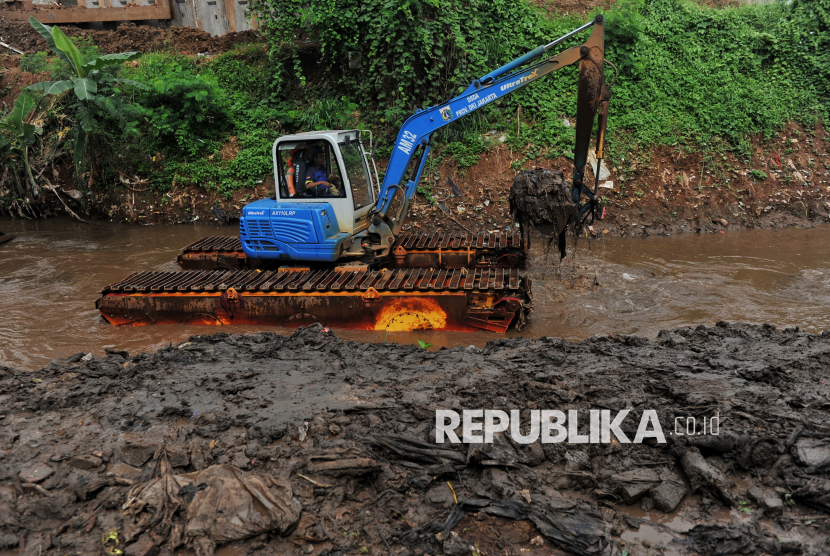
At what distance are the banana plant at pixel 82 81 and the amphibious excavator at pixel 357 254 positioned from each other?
585cm

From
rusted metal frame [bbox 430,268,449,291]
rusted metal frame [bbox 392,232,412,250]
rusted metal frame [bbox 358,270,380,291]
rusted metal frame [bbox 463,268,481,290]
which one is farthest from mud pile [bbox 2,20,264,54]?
rusted metal frame [bbox 463,268,481,290]

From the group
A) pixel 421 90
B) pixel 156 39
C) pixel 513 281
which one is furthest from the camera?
pixel 156 39

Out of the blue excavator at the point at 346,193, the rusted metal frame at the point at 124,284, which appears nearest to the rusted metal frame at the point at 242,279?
the blue excavator at the point at 346,193

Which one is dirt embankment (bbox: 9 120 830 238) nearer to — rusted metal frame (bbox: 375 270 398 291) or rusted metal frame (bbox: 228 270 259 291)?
rusted metal frame (bbox: 375 270 398 291)

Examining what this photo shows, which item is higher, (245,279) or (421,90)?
(421,90)

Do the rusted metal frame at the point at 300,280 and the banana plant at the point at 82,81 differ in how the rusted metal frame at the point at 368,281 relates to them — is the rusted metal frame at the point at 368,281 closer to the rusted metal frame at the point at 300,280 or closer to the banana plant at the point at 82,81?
the rusted metal frame at the point at 300,280

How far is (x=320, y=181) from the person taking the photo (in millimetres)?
7758

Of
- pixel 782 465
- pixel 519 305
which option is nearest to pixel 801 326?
pixel 519 305

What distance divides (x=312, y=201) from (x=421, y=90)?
19.1ft

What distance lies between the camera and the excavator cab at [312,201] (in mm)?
7621

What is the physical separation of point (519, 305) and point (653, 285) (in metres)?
2.70

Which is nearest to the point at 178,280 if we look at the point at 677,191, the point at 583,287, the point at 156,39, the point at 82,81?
the point at 583,287

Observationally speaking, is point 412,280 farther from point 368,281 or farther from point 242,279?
point 242,279

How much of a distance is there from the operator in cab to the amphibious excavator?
0.05 ft
